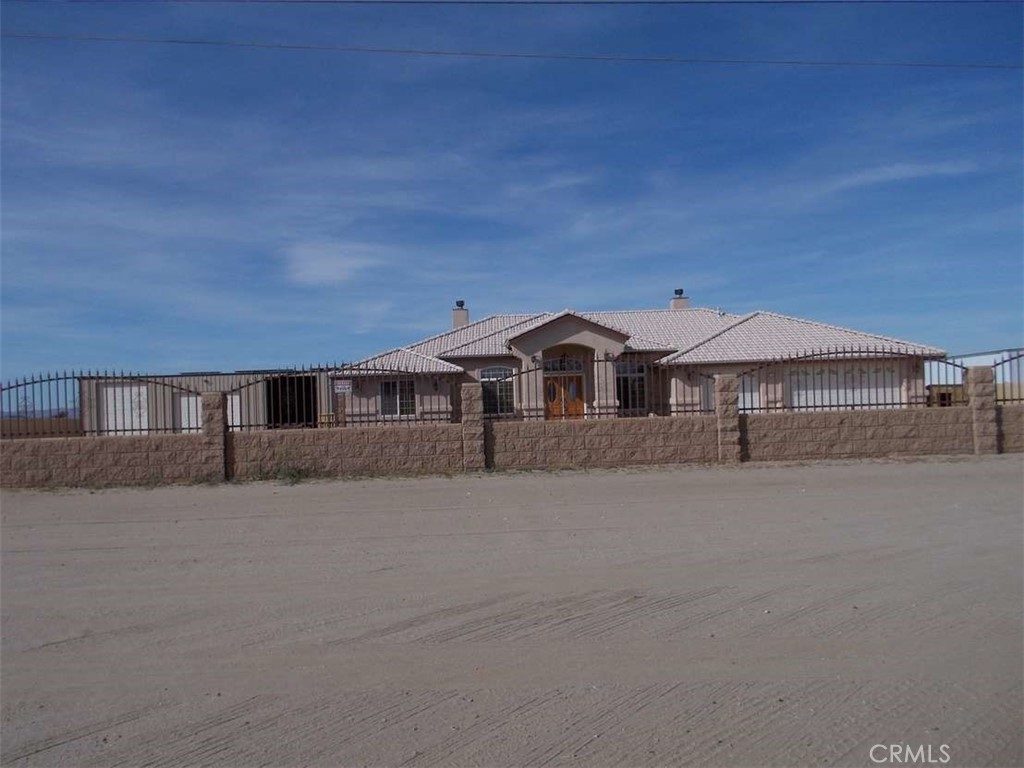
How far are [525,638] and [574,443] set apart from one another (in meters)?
11.9

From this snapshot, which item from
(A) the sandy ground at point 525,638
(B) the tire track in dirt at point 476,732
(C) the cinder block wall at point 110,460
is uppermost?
(C) the cinder block wall at point 110,460

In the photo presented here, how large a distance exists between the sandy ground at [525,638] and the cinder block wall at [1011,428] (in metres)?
7.10

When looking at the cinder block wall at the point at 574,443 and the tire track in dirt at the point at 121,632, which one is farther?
the cinder block wall at the point at 574,443

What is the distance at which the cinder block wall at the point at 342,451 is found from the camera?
1866 centimetres

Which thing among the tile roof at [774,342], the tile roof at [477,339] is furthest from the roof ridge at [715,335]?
the tile roof at [477,339]

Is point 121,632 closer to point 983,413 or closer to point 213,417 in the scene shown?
point 213,417

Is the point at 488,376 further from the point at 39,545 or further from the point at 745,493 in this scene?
the point at 39,545

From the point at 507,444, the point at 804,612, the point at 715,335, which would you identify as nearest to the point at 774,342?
the point at 715,335

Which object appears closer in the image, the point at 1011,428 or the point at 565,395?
the point at 1011,428

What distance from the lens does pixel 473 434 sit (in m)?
18.8

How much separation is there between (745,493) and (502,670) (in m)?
9.49

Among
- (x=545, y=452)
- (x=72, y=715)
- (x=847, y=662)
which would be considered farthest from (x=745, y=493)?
(x=72, y=715)

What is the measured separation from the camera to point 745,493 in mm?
15094

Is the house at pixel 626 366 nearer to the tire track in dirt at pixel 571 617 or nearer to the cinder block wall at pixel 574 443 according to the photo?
the cinder block wall at pixel 574 443
